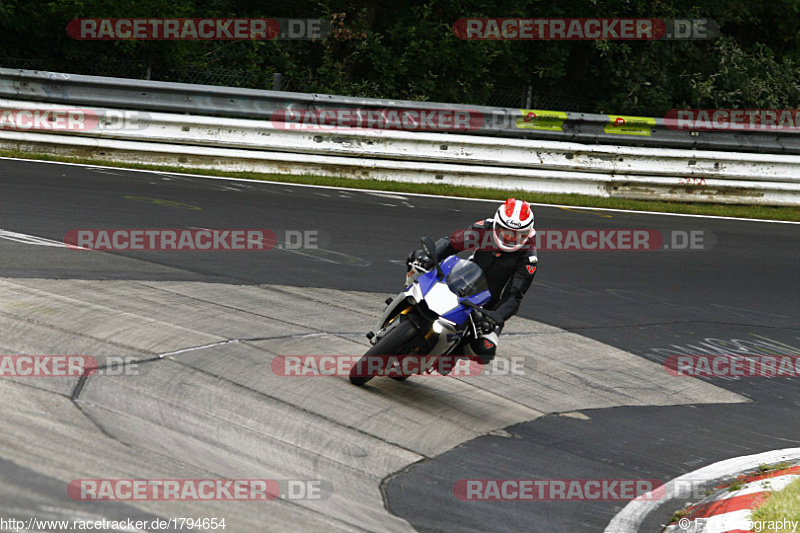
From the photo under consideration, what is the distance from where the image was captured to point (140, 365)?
746 centimetres

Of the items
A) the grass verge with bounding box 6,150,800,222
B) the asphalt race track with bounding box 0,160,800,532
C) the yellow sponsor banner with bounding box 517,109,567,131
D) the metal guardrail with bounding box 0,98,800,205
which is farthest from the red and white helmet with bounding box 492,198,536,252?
the yellow sponsor banner with bounding box 517,109,567,131

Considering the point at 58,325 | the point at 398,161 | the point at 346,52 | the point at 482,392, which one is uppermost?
the point at 346,52

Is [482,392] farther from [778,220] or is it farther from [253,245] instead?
[778,220]

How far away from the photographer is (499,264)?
831cm

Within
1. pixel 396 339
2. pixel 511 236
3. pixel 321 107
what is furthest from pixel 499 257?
pixel 321 107

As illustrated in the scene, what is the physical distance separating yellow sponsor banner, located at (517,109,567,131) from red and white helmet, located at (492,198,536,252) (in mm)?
9447

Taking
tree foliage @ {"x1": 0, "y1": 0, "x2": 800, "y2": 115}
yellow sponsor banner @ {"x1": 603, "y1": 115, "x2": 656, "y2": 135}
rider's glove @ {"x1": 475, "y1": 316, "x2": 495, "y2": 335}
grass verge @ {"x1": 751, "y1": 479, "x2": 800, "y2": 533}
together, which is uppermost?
tree foliage @ {"x1": 0, "y1": 0, "x2": 800, "y2": 115}

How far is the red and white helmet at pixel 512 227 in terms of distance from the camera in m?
8.03

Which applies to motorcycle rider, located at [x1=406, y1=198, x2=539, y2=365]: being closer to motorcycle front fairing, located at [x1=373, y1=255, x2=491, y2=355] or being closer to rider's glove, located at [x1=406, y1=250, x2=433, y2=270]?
rider's glove, located at [x1=406, y1=250, x2=433, y2=270]

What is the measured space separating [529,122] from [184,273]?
8617 mm

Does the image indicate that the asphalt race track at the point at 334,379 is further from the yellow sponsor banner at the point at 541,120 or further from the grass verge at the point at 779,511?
the yellow sponsor banner at the point at 541,120

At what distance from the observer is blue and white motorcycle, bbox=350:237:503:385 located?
766 cm

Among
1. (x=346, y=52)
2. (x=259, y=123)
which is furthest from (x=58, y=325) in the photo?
(x=346, y=52)

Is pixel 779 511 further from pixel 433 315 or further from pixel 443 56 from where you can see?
pixel 443 56
